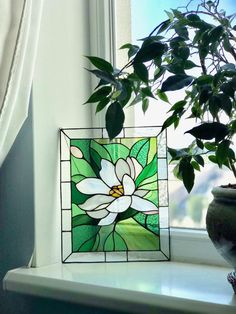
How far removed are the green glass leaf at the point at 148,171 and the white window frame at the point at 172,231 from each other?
15 centimetres

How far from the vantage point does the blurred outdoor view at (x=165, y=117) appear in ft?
4.17

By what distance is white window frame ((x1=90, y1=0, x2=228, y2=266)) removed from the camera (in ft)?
4.14

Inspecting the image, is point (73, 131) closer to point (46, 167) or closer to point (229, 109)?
point (46, 167)

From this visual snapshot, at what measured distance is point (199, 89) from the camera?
0.93 m

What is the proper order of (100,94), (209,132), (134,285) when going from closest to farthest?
(209,132)
(100,94)
(134,285)

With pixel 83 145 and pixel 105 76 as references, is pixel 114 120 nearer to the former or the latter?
pixel 105 76

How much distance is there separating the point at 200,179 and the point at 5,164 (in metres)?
0.47

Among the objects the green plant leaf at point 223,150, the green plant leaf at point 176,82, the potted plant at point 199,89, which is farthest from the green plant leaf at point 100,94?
the green plant leaf at point 223,150

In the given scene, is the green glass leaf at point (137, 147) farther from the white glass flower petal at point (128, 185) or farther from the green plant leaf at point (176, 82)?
the green plant leaf at point (176, 82)

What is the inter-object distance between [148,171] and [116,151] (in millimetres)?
96

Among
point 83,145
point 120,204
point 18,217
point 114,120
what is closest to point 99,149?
point 83,145

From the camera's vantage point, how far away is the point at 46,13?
4.25 ft

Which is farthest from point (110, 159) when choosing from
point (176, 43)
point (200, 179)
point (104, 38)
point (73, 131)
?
point (176, 43)

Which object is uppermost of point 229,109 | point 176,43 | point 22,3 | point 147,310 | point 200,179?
point 22,3
